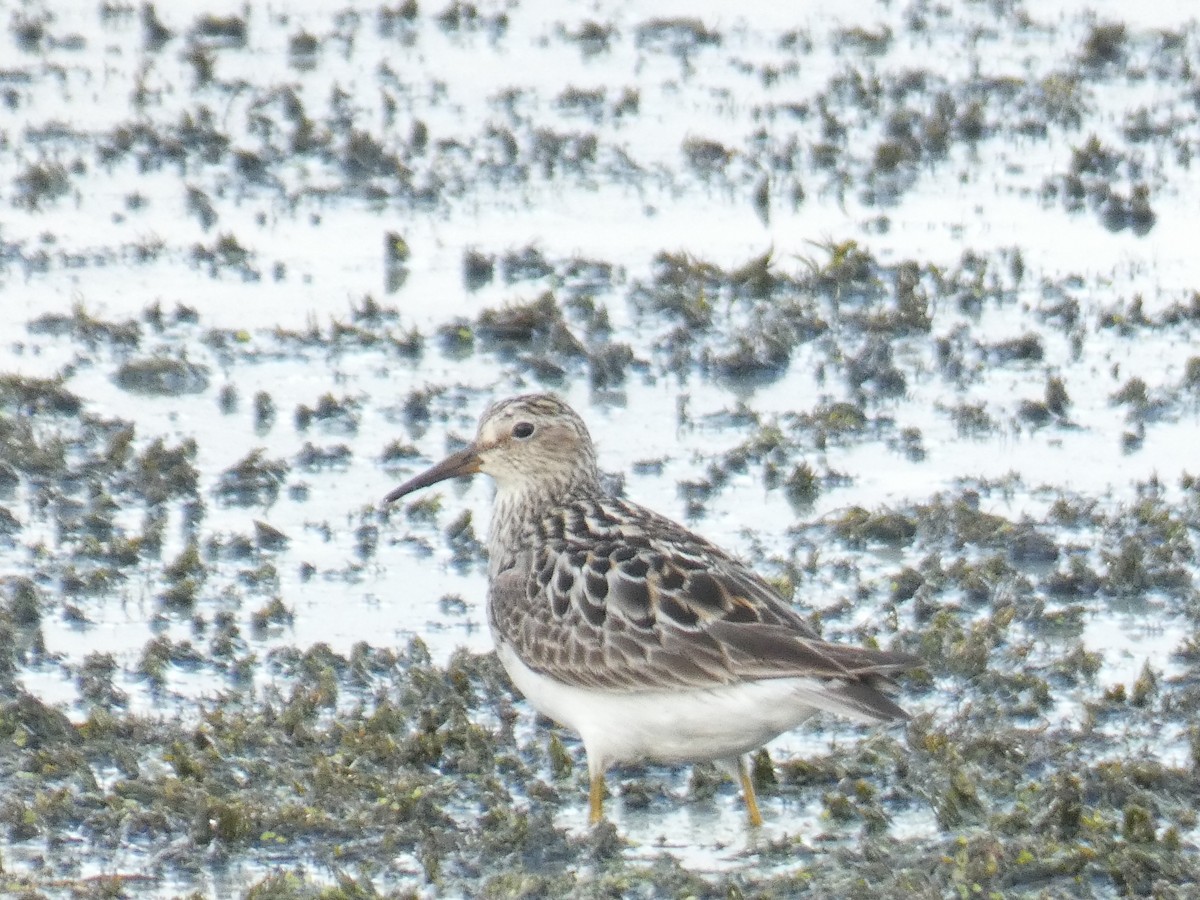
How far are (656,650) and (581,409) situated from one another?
5.24m

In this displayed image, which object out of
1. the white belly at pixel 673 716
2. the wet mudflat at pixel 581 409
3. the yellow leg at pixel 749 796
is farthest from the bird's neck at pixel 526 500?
the yellow leg at pixel 749 796

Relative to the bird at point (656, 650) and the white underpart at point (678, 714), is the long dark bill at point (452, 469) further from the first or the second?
the white underpart at point (678, 714)

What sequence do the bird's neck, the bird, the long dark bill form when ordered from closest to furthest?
the bird
the bird's neck
the long dark bill

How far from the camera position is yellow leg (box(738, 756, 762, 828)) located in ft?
29.5

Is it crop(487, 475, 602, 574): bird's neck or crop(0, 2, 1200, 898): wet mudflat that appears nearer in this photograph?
crop(0, 2, 1200, 898): wet mudflat

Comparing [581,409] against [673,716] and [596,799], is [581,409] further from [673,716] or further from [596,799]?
[673,716]

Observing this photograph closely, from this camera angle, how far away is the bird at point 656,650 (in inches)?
330

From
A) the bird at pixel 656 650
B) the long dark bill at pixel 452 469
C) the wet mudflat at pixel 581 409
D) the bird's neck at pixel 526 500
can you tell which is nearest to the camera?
the bird at pixel 656 650

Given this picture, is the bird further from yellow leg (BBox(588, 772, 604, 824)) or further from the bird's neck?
the bird's neck

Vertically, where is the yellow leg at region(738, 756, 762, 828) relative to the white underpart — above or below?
below

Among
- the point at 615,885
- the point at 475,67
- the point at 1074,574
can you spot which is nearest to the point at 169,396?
the point at 1074,574

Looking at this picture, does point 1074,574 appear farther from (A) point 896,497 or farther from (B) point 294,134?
(B) point 294,134

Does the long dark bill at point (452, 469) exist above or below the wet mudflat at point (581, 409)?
above

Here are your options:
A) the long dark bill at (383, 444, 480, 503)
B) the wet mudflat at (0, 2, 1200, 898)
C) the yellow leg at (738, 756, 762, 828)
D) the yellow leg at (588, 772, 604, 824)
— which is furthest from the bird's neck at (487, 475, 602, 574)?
the yellow leg at (738, 756, 762, 828)
